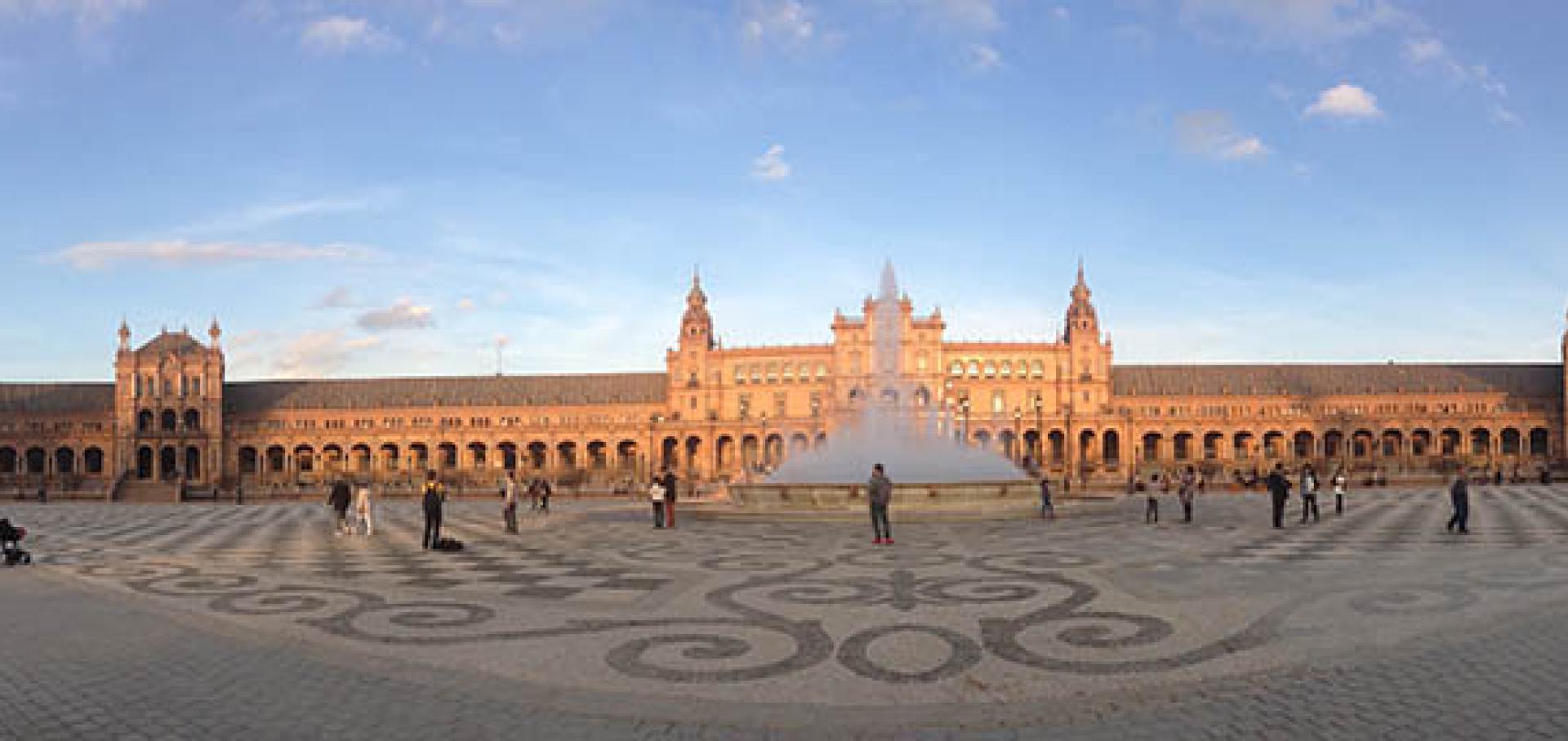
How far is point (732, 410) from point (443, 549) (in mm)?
90650

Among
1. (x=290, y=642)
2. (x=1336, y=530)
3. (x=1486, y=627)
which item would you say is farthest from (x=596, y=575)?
(x=1336, y=530)

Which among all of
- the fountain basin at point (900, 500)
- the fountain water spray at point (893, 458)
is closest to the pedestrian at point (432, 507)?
the fountain basin at point (900, 500)

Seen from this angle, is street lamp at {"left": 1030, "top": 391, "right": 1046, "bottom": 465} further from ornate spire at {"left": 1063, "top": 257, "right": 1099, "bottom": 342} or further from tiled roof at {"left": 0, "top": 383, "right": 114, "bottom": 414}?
tiled roof at {"left": 0, "top": 383, "right": 114, "bottom": 414}

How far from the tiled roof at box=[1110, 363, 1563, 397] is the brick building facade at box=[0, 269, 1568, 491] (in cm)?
22

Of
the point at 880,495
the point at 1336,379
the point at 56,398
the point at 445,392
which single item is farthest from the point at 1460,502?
the point at 56,398

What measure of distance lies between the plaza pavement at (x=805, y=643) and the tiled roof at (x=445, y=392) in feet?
302

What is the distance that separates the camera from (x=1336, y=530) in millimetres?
22203

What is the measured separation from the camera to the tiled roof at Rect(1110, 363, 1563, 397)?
342ft

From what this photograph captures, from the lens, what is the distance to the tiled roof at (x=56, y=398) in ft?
341

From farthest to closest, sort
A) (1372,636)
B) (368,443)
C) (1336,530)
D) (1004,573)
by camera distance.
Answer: (368,443), (1336,530), (1004,573), (1372,636)

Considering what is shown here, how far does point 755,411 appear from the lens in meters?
109

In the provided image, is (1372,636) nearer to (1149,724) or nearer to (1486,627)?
(1486,627)

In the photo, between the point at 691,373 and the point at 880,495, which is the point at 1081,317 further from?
the point at 880,495

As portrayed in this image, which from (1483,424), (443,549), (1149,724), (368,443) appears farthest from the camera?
(368,443)
